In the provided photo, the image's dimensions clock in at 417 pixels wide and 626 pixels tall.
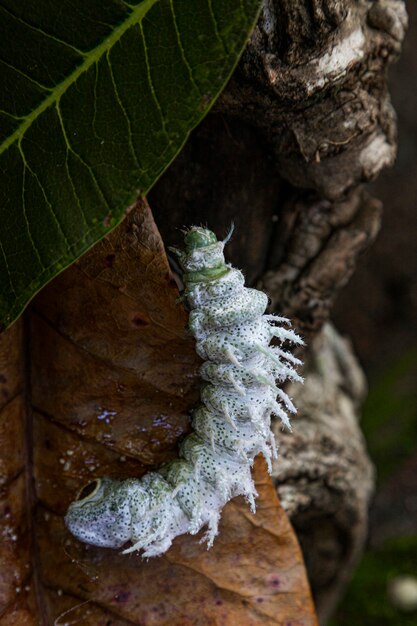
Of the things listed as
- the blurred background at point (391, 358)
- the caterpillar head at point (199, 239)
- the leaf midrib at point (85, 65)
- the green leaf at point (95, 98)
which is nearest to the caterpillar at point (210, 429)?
the caterpillar head at point (199, 239)

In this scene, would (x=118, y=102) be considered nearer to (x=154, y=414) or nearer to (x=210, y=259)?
(x=210, y=259)

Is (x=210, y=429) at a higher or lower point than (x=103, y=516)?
higher

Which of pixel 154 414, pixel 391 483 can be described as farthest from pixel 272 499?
pixel 391 483

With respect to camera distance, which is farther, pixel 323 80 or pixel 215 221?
pixel 215 221

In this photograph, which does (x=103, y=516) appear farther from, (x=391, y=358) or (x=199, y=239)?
(x=391, y=358)

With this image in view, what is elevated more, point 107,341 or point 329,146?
point 329,146

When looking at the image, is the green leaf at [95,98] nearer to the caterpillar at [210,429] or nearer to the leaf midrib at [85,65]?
the leaf midrib at [85,65]

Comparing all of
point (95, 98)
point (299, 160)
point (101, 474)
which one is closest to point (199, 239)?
point (95, 98)
